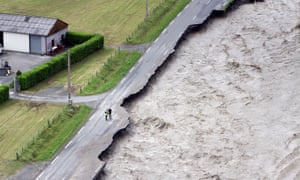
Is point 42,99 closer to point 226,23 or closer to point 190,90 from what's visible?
point 190,90

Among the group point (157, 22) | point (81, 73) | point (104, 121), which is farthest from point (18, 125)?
point (157, 22)

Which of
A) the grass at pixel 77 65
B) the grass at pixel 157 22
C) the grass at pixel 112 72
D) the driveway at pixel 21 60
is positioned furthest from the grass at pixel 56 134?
the grass at pixel 157 22

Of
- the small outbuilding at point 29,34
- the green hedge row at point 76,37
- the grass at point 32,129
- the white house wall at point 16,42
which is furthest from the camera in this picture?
the green hedge row at point 76,37

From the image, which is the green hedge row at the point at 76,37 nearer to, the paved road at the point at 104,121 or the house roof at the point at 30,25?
the house roof at the point at 30,25

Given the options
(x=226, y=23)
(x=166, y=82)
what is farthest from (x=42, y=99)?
(x=226, y=23)

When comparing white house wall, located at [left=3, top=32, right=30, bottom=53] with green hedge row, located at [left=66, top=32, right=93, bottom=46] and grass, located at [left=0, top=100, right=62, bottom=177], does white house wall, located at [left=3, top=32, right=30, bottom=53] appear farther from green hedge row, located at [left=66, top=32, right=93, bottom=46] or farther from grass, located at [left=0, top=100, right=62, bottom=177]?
grass, located at [left=0, top=100, right=62, bottom=177]

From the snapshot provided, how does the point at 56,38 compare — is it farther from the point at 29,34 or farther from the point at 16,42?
the point at 16,42
